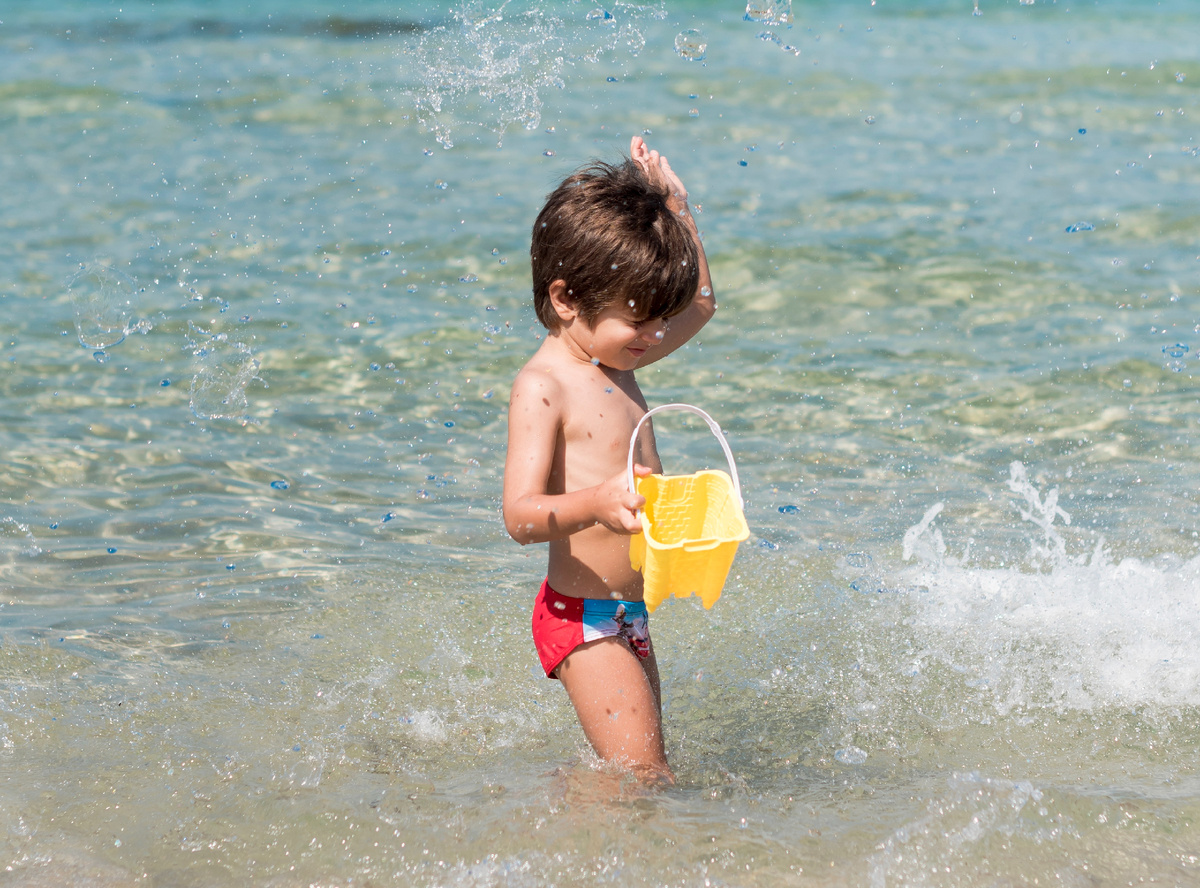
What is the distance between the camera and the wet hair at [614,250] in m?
2.78

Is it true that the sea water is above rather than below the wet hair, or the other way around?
below

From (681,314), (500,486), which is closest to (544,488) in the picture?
(681,314)

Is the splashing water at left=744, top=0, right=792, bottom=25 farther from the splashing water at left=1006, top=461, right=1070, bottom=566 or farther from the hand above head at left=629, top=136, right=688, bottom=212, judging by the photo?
the splashing water at left=1006, top=461, right=1070, bottom=566

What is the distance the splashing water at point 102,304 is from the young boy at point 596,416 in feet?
11.0

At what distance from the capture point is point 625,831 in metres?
2.67

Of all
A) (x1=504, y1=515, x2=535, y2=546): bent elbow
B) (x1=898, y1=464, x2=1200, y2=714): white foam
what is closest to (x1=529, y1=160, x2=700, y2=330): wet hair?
(x1=504, y1=515, x2=535, y2=546): bent elbow

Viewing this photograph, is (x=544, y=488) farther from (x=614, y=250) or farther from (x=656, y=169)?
(x=656, y=169)

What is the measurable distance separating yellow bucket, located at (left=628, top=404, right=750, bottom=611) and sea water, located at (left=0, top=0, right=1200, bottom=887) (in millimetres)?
590

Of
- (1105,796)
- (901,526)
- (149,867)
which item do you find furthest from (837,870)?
(901,526)

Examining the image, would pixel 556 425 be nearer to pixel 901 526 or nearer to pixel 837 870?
pixel 837 870

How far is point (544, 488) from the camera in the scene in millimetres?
2760

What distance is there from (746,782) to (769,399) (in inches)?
130

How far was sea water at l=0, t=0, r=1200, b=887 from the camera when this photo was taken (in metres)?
2.79

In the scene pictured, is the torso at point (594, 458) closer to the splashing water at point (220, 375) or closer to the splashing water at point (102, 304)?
the splashing water at point (220, 375)
